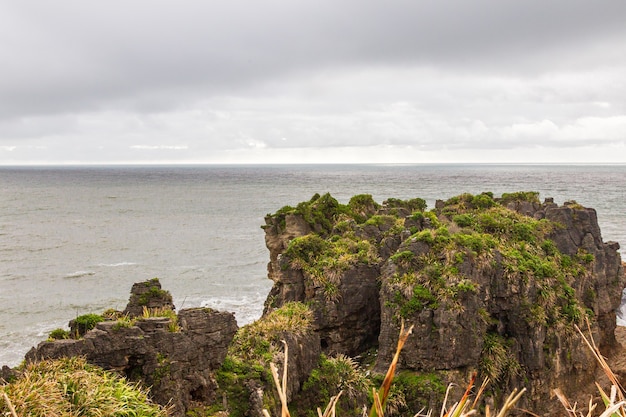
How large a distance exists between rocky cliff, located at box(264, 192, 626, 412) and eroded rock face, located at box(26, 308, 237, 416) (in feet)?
26.1

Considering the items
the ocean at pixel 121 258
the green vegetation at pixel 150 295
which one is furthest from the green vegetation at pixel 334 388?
the ocean at pixel 121 258

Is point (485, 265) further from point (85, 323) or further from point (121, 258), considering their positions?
point (121, 258)

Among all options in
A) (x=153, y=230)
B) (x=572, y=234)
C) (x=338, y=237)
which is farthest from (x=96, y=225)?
(x=572, y=234)

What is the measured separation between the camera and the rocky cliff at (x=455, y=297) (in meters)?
19.5

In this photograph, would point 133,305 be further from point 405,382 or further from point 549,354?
point 549,354

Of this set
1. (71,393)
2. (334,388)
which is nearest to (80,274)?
(334,388)

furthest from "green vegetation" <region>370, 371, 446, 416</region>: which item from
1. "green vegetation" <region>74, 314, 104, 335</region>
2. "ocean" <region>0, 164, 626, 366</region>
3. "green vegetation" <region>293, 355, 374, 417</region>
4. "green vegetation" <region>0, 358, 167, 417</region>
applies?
"ocean" <region>0, 164, 626, 366</region>

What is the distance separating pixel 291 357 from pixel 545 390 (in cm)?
1257

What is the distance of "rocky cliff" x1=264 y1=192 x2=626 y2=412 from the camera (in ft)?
64.0

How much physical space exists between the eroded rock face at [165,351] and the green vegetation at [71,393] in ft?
1.47

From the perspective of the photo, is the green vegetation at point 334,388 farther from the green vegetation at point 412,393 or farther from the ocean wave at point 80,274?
the ocean wave at point 80,274

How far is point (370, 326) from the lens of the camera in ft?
76.7

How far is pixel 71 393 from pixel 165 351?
3.18 meters

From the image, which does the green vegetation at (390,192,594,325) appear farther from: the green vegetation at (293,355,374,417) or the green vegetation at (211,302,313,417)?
the green vegetation at (211,302,313,417)
